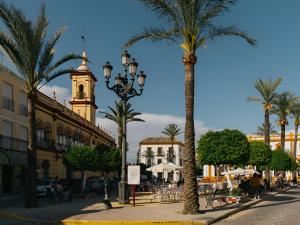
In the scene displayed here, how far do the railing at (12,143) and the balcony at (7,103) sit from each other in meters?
2.44

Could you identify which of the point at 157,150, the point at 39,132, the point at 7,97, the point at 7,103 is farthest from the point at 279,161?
the point at 157,150

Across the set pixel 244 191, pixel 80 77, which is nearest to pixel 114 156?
pixel 244 191

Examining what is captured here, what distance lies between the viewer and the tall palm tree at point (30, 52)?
2269cm

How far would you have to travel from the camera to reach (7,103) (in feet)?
130

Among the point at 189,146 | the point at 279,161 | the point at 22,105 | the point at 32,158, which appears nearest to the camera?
the point at 189,146

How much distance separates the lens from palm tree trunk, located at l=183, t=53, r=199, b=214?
744 inches

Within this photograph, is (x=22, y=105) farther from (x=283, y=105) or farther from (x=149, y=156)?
(x=149, y=156)

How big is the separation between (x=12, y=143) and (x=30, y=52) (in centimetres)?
1815

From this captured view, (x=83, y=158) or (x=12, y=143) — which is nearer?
(x=83, y=158)

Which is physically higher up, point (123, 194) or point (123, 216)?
point (123, 194)

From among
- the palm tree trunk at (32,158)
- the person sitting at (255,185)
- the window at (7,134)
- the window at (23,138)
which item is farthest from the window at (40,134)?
the person sitting at (255,185)

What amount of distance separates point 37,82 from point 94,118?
5048cm

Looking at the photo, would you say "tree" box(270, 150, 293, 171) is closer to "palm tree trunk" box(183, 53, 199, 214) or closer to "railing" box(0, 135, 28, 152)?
"railing" box(0, 135, 28, 152)

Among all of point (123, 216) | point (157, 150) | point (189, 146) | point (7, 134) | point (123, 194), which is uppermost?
point (7, 134)
